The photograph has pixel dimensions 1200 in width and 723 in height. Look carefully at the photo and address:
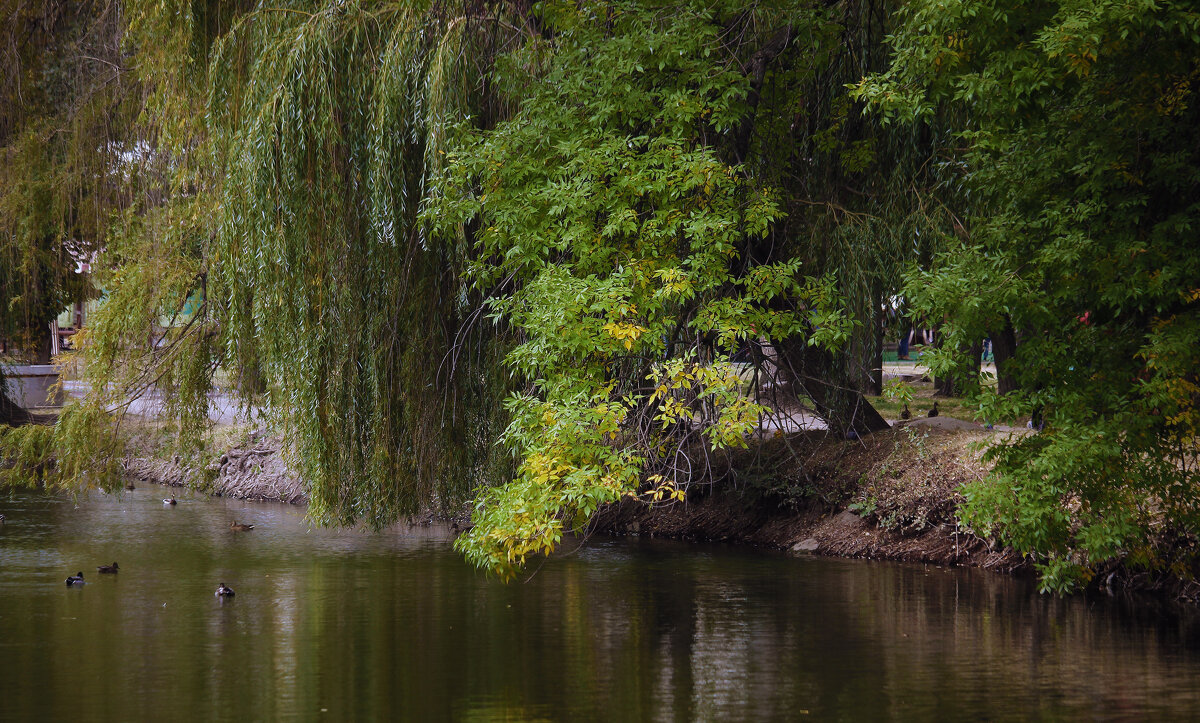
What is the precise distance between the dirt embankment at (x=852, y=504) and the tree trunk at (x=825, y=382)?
474 mm

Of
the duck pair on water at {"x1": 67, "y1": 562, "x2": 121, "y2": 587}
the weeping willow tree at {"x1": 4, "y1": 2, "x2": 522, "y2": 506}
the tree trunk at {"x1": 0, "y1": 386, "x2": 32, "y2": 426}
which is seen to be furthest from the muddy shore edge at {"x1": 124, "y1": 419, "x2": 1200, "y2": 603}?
the tree trunk at {"x1": 0, "y1": 386, "x2": 32, "y2": 426}

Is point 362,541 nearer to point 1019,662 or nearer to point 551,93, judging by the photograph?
point 551,93

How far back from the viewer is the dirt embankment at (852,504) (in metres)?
13.4

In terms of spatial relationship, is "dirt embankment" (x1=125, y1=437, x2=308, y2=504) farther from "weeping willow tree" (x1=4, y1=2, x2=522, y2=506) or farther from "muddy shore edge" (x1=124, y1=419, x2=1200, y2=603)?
"weeping willow tree" (x1=4, y1=2, x2=522, y2=506)

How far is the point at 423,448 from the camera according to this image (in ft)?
38.4

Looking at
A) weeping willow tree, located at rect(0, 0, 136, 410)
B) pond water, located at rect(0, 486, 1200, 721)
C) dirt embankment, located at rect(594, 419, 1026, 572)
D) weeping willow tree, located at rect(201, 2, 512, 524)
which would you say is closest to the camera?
pond water, located at rect(0, 486, 1200, 721)

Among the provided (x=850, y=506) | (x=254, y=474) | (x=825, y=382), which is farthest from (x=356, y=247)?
(x=254, y=474)

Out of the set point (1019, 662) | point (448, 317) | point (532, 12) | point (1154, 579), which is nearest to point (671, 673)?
point (1019, 662)

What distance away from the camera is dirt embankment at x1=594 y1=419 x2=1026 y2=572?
1344 centimetres

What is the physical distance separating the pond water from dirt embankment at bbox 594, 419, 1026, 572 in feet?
1.39

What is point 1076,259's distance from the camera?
29.2 feet

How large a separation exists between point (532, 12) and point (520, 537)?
4.92 metres

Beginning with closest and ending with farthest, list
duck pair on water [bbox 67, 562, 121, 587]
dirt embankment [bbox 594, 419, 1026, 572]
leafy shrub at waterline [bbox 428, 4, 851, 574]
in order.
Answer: leafy shrub at waterline [bbox 428, 4, 851, 574]
duck pair on water [bbox 67, 562, 121, 587]
dirt embankment [bbox 594, 419, 1026, 572]

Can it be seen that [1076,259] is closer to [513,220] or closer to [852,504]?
[513,220]
